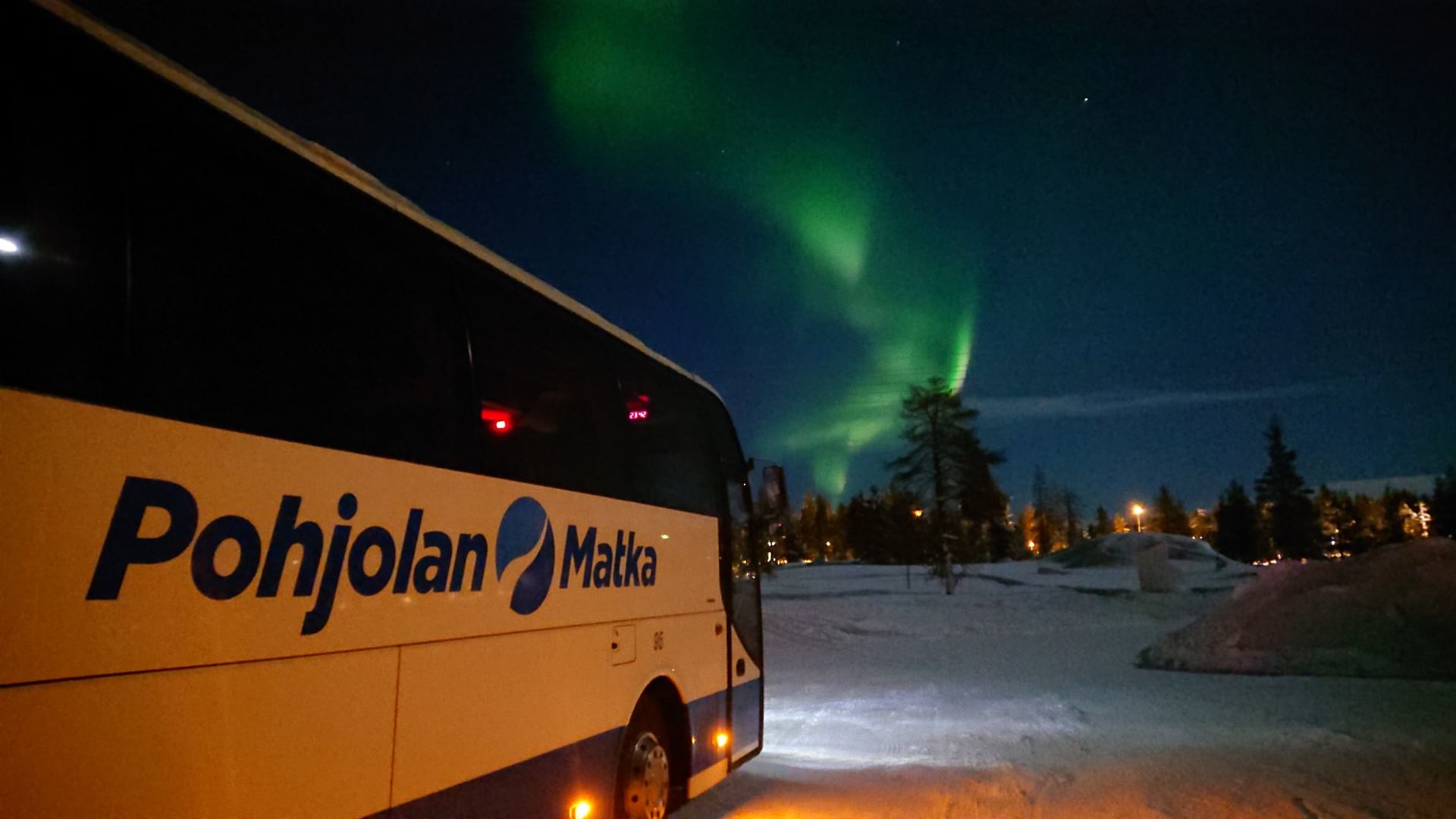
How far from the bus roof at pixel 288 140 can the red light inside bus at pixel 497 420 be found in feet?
3.04

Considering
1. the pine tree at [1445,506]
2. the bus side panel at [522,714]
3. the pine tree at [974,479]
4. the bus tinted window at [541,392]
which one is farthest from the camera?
the pine tree at [1445,506]

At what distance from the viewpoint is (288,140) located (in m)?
3.90

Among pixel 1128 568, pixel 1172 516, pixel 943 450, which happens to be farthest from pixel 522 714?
pixel 1172 516

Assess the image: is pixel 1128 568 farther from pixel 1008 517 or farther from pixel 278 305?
pixel 278 305

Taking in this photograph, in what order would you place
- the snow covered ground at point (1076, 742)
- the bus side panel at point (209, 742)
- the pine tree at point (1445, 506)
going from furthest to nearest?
the pine tree at point (1445, 506) < the snow covered ground at point (1076, 742) < the bus side panel at point (209, 742)

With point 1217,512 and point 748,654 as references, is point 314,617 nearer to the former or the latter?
point 748,654

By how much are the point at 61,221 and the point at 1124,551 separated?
74089 millimetres

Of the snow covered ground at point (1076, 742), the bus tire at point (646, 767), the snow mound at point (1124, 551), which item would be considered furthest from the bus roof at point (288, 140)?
the snow mound at point (1124, 551)

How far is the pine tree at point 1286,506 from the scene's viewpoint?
81.1 meters

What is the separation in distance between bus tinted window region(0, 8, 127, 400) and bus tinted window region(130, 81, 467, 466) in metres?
0.09

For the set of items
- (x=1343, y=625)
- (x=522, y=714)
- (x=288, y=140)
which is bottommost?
(x=1343, y=625)

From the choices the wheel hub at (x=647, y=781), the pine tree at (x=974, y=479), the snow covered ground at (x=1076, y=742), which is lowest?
the snow covered ground at (x=1076, y=742)

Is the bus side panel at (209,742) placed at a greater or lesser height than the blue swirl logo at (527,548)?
lesser

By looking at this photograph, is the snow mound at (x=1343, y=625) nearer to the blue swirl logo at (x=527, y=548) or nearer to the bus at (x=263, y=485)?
the bus at (x=263, y=485)
